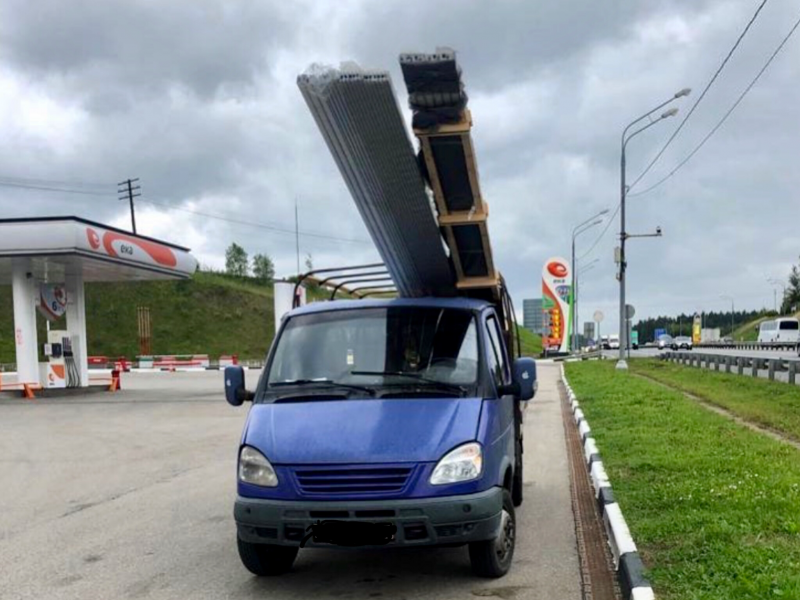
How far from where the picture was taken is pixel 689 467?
7262 mm

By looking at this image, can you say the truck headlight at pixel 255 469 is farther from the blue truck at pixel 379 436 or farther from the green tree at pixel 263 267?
the green tree at pixel 263 267

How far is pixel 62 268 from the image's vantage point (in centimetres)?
2405

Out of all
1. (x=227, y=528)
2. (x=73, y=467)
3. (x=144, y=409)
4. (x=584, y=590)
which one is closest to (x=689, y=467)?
(x=584, y=590)

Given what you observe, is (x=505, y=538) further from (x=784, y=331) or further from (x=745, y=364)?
(x=784, y=331)

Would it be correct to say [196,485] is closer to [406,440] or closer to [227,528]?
[227,528]

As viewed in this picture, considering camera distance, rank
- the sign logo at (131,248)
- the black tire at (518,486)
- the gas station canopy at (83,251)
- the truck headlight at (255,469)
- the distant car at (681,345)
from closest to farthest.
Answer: the truck headlight at (255,469), the black tire at (518,486), the gas station canopy at (83,251), the sign logo at (131,248), the distant car at (681,345)

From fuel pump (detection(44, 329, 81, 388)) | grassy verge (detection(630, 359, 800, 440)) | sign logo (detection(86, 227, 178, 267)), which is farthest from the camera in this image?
fuel pump (detection(44, 329, 81, 388))

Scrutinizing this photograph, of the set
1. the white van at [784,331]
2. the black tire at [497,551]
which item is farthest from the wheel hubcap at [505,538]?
the white van at [784,331]

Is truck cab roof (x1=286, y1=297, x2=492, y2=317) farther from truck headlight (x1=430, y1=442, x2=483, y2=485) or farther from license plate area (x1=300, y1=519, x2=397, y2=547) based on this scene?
license plate area (x1=300, y1=519, x2=397, y2=547)

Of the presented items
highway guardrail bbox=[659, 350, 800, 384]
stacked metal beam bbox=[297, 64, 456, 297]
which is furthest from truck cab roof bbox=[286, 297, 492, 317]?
highway guardrail bbox=[659, 350, 800, 384]

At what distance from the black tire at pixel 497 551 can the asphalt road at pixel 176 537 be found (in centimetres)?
8

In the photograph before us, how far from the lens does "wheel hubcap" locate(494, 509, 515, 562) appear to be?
4.83 metres

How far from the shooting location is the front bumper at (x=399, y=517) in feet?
14.2

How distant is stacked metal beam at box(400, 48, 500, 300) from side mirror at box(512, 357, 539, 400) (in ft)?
5.96
